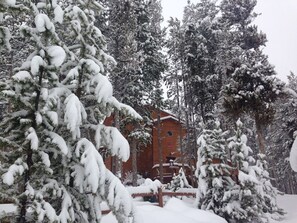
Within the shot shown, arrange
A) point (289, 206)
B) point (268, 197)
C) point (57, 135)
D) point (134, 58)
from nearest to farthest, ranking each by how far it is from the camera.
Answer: point (57, 135), point (268, 197), point (289, 206), point (134, 58)

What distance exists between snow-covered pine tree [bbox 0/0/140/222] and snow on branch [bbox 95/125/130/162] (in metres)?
0.02

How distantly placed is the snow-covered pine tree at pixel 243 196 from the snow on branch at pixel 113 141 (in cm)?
911

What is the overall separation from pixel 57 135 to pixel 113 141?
101 cm

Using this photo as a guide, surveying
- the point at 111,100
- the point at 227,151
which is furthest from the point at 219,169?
the point at 111,100

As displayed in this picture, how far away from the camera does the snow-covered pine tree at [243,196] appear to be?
45.5ft

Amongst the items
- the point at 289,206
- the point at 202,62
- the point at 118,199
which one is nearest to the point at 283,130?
the point at 202,62

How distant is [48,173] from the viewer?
5.46 m

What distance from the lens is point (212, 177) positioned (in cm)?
1488

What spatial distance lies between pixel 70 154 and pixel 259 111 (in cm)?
1585

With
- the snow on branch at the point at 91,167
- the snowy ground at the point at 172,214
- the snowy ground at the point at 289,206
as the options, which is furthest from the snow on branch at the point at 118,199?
the snowy ground at the point at 289,206

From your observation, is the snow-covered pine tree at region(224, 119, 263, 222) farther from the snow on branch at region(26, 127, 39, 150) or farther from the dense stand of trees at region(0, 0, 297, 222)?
the snow on branch at region(26, 127, 39, 150)

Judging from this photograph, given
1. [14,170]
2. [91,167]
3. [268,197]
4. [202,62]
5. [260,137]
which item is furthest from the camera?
[202,62]

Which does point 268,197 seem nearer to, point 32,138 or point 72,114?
point 72,114

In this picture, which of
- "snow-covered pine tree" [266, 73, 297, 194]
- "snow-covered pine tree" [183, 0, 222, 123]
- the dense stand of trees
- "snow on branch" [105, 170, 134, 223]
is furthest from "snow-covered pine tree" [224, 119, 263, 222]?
"snow-covered pine tree" [183, 0, 222, 123]
